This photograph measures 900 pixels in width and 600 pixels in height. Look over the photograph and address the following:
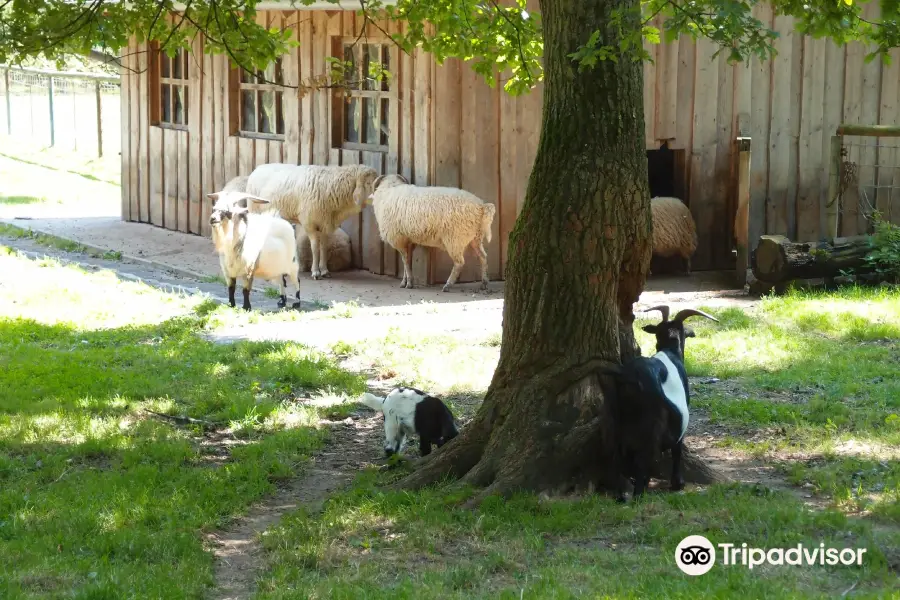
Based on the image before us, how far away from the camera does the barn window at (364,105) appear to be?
1531cm

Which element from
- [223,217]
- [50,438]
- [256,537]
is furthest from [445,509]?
[223,217]

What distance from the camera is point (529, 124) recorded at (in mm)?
14383

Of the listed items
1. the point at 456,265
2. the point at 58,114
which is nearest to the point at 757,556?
the point at 456,265

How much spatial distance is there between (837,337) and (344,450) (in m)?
5.05

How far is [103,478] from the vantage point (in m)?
6.62

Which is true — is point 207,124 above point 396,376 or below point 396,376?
above

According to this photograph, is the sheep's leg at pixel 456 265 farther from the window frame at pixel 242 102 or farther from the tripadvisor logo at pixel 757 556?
the tripadvisor logo at pixel 757 556

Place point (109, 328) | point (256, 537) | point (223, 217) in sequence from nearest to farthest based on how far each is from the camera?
point (256, 537), point (109, 328), point (223, 217)

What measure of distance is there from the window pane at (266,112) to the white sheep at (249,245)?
4697mm

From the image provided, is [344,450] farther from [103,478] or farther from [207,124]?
[207,124]

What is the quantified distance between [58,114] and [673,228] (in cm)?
2362

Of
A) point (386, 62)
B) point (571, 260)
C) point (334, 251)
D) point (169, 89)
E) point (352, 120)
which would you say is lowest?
point (334, 251)

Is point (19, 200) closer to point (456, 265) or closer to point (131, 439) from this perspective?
point (456, 265)

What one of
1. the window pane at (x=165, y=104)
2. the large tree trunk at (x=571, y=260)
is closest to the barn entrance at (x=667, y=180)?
the large tree trunk at (x=571, y=260)
